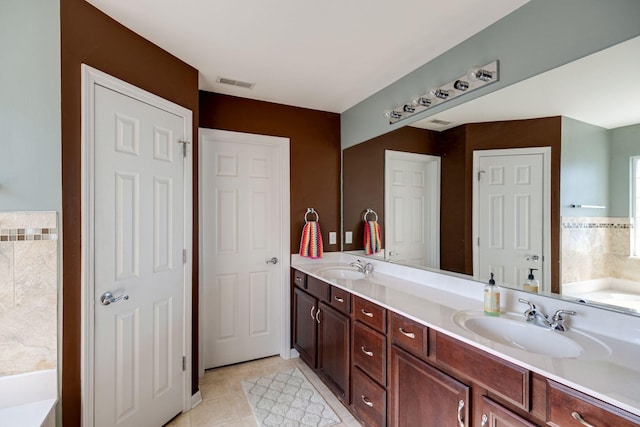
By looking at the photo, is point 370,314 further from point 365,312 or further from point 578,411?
point 578,411

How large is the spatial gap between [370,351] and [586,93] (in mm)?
1661

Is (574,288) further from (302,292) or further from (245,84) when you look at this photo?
(245,84)

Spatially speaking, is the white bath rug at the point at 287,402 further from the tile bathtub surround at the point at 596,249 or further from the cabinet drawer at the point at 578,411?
the tile bathtub surround at the point at 596,249

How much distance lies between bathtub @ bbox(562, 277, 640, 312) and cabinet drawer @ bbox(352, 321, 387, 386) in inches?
36.3

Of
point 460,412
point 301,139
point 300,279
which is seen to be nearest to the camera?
point 460,412

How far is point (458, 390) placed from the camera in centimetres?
127

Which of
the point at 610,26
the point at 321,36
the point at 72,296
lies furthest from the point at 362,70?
the point at 72,296

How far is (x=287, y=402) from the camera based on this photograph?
2201 mm

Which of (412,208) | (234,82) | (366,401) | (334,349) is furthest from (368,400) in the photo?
(234,82)

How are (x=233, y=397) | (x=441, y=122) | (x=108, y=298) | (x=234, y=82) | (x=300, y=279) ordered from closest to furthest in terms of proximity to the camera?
(x=108, y=298)
(x=441, y=122)
(x=233, y=397)
(x=234, y=82)
(x=300, y=279)

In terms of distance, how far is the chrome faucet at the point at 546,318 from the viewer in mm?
1303

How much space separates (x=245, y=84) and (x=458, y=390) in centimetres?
241

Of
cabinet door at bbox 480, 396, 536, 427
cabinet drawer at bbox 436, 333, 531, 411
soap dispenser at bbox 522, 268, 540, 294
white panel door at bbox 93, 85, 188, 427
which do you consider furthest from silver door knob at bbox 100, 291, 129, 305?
soap dispenser at bbox 522, 268, 540, 294

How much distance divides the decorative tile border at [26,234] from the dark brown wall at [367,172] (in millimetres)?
2125
